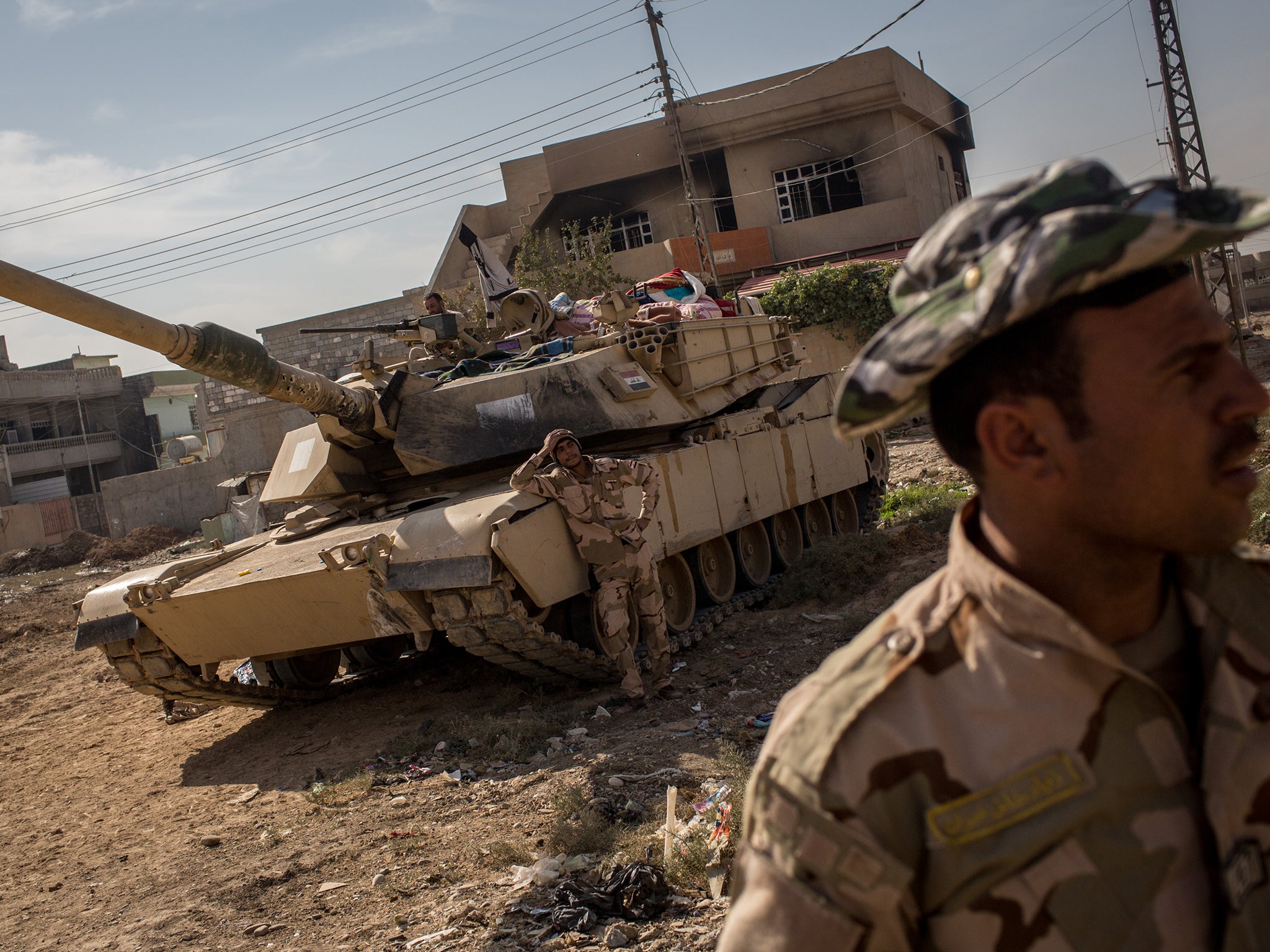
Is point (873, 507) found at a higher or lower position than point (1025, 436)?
lower

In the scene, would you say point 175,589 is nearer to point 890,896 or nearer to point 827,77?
point 890,896

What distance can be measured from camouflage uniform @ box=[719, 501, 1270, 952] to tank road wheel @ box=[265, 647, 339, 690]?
766 cm

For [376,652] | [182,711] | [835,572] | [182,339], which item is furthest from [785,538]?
[182,339]

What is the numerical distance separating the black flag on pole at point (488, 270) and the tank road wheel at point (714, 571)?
2873mm

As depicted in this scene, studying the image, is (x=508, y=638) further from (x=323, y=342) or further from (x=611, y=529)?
(x=323, y=342)

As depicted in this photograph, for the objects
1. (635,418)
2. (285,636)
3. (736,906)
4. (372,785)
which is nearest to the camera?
(736,906)

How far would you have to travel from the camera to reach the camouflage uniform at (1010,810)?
1.06 metres

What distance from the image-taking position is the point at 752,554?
998cm

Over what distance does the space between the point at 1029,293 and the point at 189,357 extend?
5.67 meters

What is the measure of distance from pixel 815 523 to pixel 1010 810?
10.5 meters

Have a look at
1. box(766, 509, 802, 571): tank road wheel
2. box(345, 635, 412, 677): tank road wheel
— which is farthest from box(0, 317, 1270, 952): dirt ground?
box(766, 509, 802, 571): tank road wheel

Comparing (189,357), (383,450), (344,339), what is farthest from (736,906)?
(344,339)

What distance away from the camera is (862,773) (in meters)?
1.08

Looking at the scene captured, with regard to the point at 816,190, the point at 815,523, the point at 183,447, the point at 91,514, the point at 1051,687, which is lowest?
the point at 815,523
